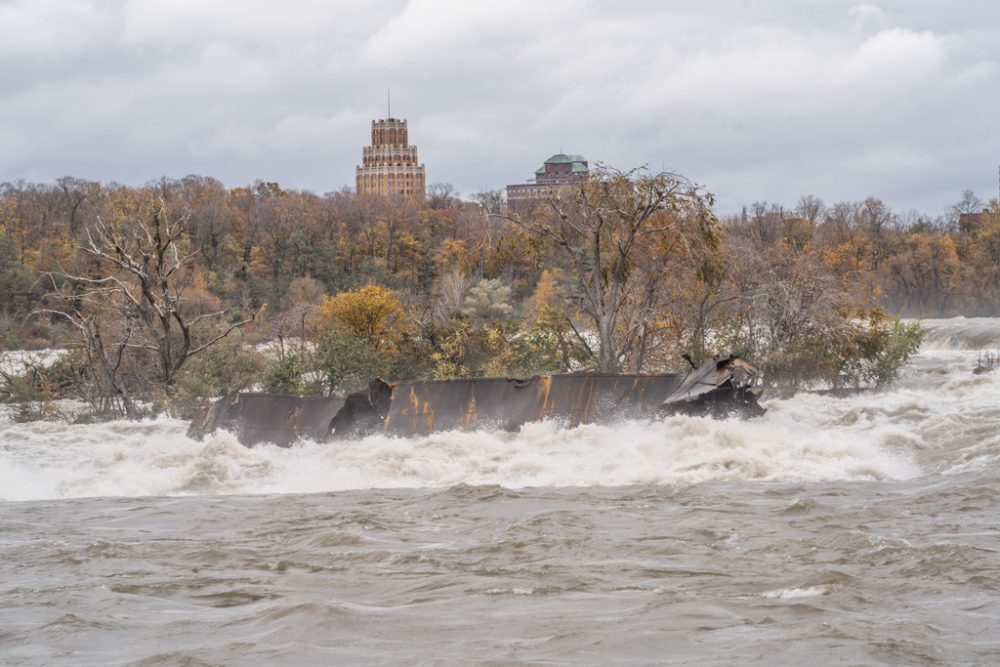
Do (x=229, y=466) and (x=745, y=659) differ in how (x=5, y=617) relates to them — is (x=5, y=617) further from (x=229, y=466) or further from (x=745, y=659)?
(x=229, y=466)

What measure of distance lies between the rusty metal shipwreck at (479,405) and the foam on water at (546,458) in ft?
1.10

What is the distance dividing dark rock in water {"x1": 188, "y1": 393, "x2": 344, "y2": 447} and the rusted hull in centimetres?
113

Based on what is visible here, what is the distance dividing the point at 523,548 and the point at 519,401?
25.6 feet

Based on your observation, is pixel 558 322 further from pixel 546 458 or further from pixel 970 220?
pixel 970 220

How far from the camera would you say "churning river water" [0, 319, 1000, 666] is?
712 centimetres

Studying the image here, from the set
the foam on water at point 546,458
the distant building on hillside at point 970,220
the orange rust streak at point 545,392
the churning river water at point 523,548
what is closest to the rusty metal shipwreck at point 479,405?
the orange rust streak at point 545,392

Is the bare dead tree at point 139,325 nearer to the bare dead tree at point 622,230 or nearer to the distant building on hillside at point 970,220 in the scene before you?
the bare dead tree at point 622,230

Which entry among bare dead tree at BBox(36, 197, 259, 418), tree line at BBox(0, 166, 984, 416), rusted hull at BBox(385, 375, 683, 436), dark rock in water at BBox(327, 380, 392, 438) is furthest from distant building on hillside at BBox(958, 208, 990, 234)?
dark rock in water at BBox(327, 380, 392, 438)

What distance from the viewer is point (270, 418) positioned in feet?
60.5

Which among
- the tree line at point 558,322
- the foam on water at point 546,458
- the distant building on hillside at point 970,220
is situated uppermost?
the distant building on hillside at point 970,220

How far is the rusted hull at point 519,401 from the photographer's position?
17.4 m

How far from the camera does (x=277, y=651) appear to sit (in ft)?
23.2

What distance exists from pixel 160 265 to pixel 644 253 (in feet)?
36.3

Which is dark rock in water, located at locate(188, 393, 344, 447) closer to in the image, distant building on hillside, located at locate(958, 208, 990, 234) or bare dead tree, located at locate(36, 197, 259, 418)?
bare dead tree, located at locate(36, 197, 259, 418)
